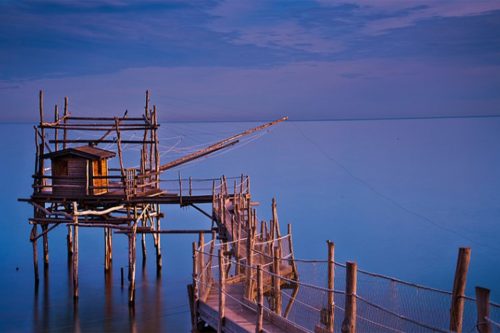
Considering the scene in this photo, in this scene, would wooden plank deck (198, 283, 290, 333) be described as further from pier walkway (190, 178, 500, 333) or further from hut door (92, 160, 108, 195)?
hut door (92, 160, 108, 195)

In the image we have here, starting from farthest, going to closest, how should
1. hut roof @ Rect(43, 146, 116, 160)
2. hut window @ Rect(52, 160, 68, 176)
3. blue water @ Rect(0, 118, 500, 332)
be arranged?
1. hut window @ Rect(52, 160, 68, 176)
2. hut roof @ Rect(43, 146, 116, 160)
3. blue water @ Rect(0, 118, 500, 332)

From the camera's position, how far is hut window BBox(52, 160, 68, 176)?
24.6 m

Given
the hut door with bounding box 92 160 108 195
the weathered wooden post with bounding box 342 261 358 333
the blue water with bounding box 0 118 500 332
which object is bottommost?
the blue water with bounding box 0 118 500 332

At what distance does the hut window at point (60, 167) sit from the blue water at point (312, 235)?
388 centimetres

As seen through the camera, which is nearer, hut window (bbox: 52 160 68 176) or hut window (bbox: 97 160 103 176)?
hut window (bbox: 52 160 68 176)

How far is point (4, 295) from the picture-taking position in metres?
25.0

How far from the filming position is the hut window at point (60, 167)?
969 inches

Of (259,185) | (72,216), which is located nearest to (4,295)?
(72,216)

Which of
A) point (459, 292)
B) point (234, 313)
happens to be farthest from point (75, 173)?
point (459, 292)

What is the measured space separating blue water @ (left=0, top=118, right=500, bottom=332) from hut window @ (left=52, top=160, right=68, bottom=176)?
12.7ft

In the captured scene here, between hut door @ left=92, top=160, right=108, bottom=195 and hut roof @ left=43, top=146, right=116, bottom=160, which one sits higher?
hut roof @ left=43, top=146, right=116, bottom=160

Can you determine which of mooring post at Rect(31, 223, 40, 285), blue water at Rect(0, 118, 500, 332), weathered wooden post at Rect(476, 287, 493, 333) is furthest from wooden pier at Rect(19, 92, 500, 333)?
blue water at Rect(0, 118, 500, 332)

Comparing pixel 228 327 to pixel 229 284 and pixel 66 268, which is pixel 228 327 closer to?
pixel 229 284

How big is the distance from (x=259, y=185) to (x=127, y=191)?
3519 centimetres
